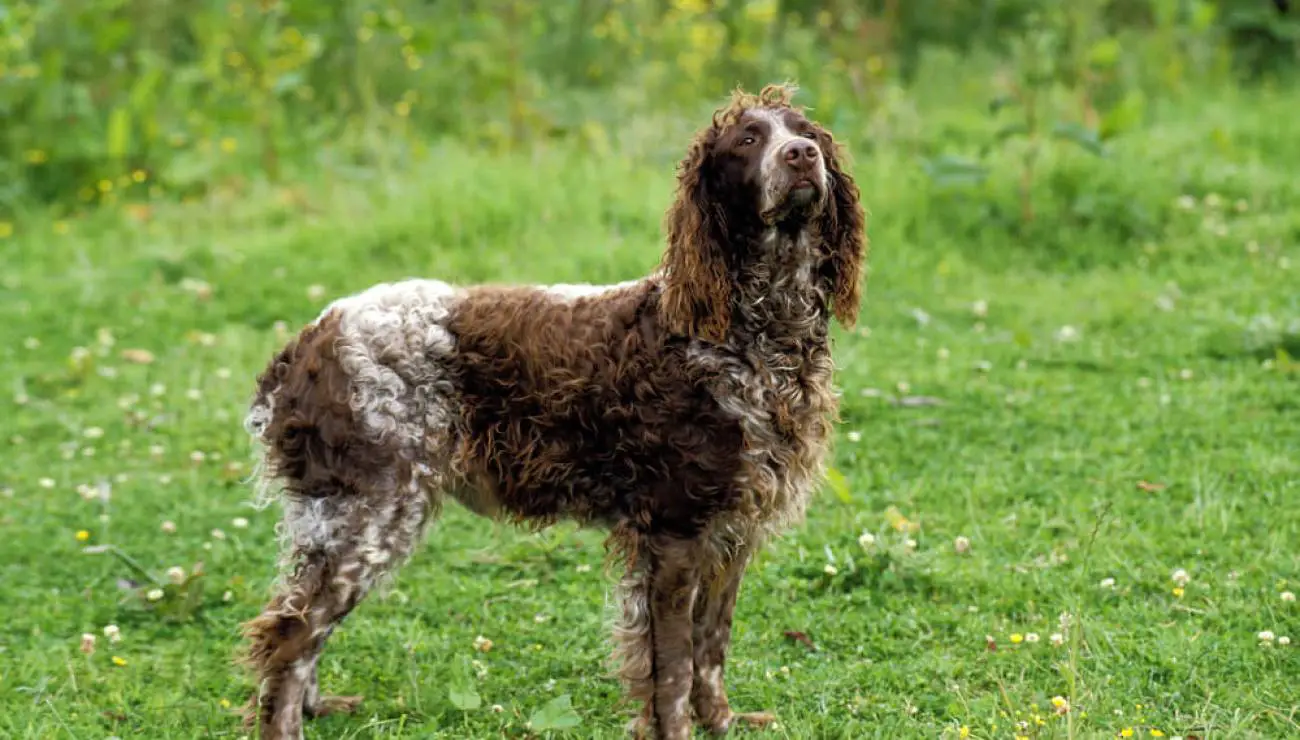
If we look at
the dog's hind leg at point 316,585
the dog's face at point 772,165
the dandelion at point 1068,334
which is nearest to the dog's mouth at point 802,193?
the dog's face at point 772,165

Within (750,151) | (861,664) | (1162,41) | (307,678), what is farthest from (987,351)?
(1162,41)

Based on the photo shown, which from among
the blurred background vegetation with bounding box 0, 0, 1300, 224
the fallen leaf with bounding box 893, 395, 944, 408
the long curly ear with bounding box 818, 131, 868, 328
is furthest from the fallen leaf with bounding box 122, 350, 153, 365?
the long curly ear with bounding box 818, 131, 868, 328

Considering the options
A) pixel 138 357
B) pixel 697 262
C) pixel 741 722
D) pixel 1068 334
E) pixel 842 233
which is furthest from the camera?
pixel 138 357

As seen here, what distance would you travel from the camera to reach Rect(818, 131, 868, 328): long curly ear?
3.93 meters

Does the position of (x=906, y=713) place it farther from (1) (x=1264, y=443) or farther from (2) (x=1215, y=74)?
(2) (x=1215, y=74)

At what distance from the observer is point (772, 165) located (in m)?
3.70

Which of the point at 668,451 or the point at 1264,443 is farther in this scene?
the point at 1264,443


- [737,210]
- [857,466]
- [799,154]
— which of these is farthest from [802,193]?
[857,466]

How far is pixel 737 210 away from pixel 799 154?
0.28 meters

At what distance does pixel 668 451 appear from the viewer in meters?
3.82

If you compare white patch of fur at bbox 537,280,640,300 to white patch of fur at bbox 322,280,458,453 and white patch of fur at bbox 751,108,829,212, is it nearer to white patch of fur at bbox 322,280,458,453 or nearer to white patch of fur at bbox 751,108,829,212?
white patch of fur at bbox 322,280,458,453

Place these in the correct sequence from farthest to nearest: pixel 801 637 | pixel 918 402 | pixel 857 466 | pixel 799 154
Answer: pixel 918 402
pixel 857 466
pixel 801 637
pixel 799 154

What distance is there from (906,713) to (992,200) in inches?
191

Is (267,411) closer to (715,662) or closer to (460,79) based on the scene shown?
(715,662)
